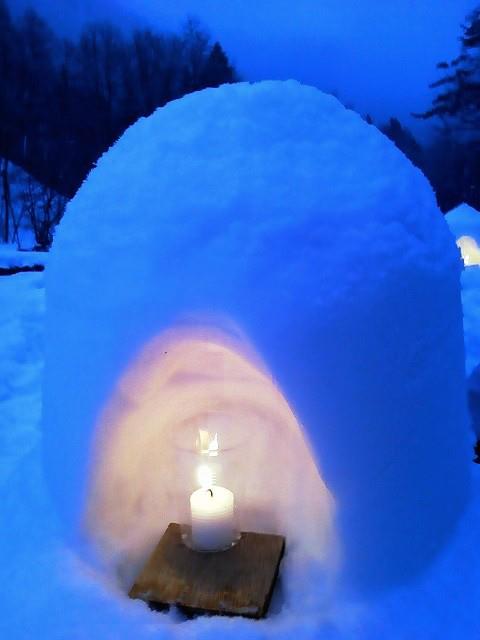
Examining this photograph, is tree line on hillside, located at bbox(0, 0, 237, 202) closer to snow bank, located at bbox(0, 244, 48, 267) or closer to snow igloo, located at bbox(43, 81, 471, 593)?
snow bank, located at bbox(0, 244, 48, 267)

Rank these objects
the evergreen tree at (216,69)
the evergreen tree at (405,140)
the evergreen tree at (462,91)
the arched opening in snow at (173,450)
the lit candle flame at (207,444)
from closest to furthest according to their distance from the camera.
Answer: the arched opening in snow at (173,450) < the lit candle flame at (207,444) < the evergreen tree at (216,69) < the evergreen tree at (462,91) < the evergreen tree at (405,140)

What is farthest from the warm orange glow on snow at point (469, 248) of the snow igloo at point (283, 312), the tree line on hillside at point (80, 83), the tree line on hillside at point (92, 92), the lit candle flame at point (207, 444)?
the lit candle flame at point (207, 444)

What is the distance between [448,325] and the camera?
179cm

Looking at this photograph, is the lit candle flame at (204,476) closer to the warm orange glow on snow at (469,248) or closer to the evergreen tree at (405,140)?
the warm orange glow on snow at (469,248)

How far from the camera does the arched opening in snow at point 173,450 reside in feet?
5.65

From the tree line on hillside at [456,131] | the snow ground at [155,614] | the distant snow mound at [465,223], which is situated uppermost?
the tree line on hillside at [456,131]

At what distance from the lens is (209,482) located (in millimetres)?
1928

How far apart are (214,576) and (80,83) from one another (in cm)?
1204

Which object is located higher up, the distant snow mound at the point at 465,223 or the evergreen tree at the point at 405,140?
the evergreen tree at the point at 405,140

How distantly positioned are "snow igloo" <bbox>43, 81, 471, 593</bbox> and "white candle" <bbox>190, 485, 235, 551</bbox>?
0.21 metres

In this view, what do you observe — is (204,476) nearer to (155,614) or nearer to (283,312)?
(155,614)

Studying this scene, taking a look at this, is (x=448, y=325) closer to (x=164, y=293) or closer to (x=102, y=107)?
(x=164, y=293)

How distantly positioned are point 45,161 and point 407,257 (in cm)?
Answer: 1077

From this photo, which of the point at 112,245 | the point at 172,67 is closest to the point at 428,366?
the point at 112,245
